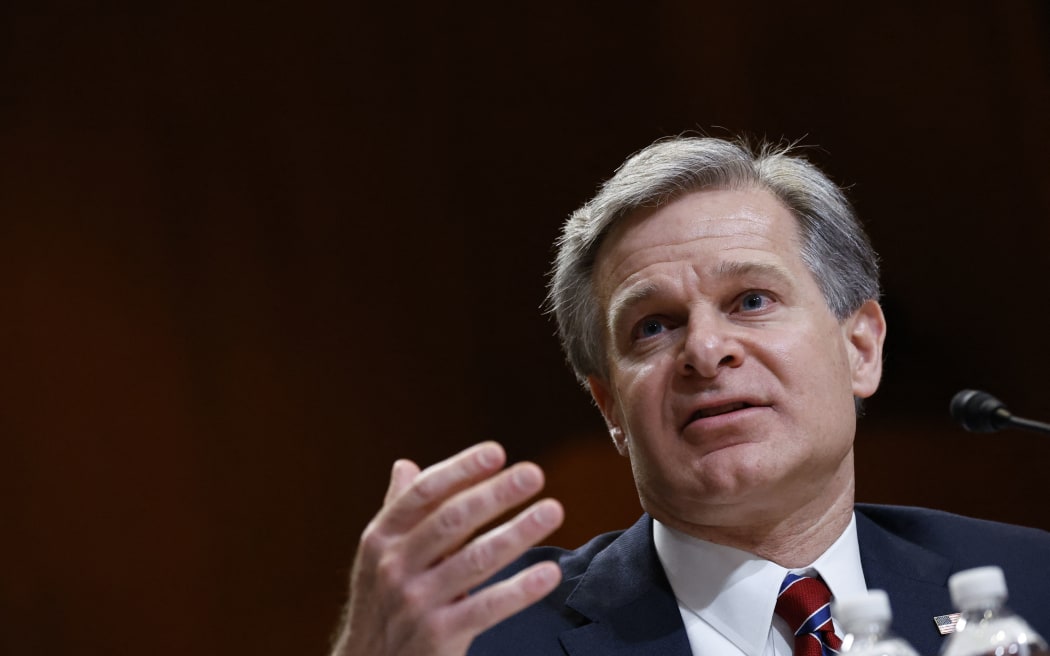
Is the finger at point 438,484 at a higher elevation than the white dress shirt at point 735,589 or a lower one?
higher

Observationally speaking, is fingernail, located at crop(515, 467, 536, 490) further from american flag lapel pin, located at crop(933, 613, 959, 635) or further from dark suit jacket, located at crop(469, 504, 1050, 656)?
american flag lapel pin, located at crop(933, 613, 959, 635)

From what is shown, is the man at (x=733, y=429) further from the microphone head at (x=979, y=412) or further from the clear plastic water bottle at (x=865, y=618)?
the clear plastic water bottle at (x=865, y=618)

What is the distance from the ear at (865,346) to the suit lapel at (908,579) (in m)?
0.23

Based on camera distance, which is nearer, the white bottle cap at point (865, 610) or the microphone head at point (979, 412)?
the white bottle cap at point (865, 610)

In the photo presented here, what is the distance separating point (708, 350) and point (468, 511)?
0.66 m

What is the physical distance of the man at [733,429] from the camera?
65.3 inches

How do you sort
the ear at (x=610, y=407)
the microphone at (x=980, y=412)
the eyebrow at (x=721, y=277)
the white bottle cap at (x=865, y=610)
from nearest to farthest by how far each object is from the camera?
the white bottle cap at (x=865, y=610)
the microphone at (x=980, y=412)
the eyebrow at (x=721, y=277)
the ear at (x=610, y=407)

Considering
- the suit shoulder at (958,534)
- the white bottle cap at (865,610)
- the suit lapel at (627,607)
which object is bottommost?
the suit shoulder at (958,534)

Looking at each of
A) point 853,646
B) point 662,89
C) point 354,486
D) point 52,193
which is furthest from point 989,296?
point 52,193

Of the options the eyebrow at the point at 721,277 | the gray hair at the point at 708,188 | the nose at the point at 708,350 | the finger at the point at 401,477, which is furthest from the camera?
the gray hair at the point at 708,188

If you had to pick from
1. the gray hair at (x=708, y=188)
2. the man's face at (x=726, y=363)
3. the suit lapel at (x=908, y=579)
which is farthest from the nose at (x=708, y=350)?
the suit lapel at (x=908, y=579)

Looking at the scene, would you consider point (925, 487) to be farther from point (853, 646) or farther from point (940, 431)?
point (853, 646)

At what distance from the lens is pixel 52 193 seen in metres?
3.23

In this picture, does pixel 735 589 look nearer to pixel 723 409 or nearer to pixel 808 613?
pixel 808 613
